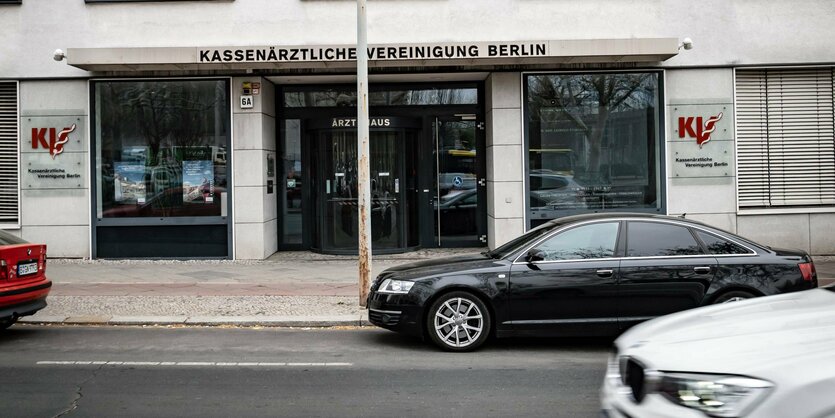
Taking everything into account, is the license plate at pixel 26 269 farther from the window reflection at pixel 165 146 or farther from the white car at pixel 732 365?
the white car at pixel 732 365

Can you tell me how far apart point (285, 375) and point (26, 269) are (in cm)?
384

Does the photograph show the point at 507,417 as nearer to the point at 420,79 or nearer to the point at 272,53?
the point at 272,53

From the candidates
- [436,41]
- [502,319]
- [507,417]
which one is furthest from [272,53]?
[507,417]

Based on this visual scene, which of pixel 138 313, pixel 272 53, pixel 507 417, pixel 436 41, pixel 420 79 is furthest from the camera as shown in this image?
pixel 420 79

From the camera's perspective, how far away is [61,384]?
281 inches

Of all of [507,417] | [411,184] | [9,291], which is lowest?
[507,417]

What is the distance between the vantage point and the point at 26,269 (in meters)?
9.20

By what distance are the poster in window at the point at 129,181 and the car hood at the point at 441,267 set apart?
8880 mm

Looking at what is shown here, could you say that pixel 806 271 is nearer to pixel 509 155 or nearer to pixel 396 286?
pixel 396 286

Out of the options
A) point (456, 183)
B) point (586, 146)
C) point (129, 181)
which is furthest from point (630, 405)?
point (129, 181)

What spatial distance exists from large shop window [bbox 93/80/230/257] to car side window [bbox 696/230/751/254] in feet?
33.4

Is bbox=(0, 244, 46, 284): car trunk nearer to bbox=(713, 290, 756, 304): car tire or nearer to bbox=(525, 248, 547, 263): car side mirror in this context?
bbox=(525, 248, 547, 263): car side mirror

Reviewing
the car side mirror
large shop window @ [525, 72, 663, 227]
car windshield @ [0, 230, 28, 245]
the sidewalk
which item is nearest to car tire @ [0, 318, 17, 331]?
the sidewalk

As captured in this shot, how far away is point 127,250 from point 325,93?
531 centimetres
